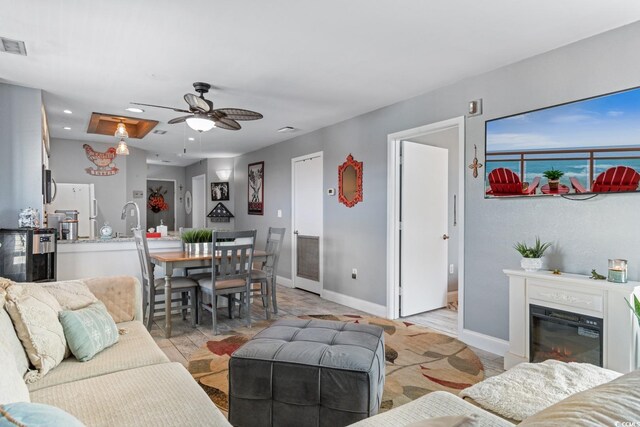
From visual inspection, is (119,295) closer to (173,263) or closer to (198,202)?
(173,263)

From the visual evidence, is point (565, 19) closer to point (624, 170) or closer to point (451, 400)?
point (624, 170)

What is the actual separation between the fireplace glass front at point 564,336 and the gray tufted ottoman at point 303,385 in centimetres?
142

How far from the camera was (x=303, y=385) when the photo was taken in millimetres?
1847

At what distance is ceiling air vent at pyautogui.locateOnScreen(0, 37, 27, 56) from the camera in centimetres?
275

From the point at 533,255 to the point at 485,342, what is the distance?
99 cm

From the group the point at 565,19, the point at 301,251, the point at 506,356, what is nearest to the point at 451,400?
the point at 506,356

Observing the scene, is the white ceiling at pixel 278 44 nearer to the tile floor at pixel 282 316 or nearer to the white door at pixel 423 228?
the white door at pixel 423 228

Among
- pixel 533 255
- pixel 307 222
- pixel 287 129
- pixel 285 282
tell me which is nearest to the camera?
pixel 533 255

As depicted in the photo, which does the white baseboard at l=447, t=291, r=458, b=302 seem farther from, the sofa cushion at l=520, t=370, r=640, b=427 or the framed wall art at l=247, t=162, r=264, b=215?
the sofa cushion at l=520, t=370, r=640, b=427

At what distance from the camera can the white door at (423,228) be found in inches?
175

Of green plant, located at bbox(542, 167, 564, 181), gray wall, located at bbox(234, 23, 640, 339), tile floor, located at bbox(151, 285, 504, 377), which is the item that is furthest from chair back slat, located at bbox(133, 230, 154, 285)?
green plant, located at bbox(542, 167, 564, 181)

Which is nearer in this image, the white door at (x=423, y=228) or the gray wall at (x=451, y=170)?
the white door at (x=423, y=228)

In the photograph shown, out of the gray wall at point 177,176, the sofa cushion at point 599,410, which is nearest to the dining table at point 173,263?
the sofa cushion at point 599,410

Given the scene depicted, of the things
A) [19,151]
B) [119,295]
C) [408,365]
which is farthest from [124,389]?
[19,151]
